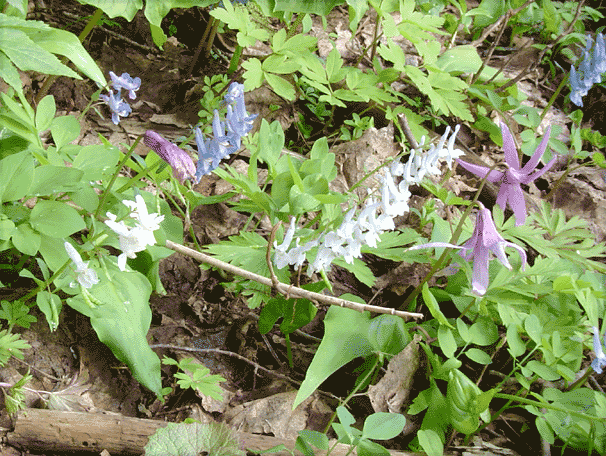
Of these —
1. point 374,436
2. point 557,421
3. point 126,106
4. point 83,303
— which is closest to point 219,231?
point 126,106

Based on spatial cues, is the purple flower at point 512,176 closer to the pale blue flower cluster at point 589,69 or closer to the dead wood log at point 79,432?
the dead wood log at point 79,432

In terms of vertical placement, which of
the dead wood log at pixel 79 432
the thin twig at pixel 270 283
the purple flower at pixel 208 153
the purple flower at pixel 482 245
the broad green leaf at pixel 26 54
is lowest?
the dead wood log at pixel 79 432

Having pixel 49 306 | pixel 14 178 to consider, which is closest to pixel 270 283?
pixel 49 306

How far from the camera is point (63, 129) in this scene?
1562mm

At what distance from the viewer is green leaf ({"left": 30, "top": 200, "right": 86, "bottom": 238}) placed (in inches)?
50.4

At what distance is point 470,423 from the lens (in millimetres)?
1477

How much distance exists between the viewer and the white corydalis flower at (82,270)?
1.16m

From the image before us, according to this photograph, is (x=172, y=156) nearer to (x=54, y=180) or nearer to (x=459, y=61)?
(x=54, y=180)

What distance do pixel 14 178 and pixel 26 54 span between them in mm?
320

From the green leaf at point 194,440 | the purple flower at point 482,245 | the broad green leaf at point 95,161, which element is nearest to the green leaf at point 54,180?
the broad green leaf at point 95,161

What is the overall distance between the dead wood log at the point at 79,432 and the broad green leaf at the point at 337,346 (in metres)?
0.45

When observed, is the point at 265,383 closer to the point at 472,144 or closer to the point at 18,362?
the point at 18,362

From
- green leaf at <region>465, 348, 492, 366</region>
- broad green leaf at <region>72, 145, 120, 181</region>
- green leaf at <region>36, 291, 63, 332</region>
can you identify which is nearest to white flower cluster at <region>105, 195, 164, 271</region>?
green leaf at <region>36, 291, 63, 332</region>

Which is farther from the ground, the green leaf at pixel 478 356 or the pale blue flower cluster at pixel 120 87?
the pale blue flower cluster at pixel 120 87
